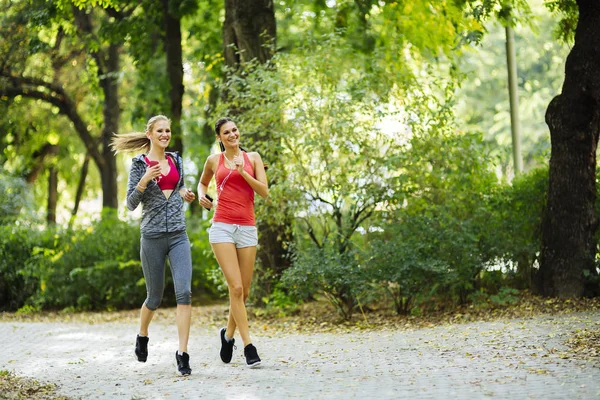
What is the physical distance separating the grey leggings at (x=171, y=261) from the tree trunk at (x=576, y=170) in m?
5.90

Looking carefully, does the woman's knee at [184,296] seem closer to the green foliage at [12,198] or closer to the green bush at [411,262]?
the green bush at [411,262]

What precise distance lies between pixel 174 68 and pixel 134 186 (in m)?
11.8

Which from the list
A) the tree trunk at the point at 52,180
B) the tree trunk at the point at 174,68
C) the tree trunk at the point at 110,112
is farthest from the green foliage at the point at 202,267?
the tree trunk at the point at 52,180

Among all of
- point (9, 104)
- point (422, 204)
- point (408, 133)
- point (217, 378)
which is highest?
point (9, 104)

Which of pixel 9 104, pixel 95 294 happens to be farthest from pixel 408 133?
pixel 9 104

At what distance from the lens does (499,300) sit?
37.8 ft

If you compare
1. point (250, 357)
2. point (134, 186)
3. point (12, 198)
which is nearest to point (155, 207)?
point (134, 186)

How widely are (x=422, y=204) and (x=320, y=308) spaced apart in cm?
256

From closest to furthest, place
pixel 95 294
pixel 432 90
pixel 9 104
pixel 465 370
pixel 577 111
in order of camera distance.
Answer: pixel 465 370, pixel 577 111, pixel 432 90, pixel 95 294, pixel 9 104

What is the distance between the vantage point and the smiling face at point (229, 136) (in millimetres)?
7684

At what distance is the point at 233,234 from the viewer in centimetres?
748

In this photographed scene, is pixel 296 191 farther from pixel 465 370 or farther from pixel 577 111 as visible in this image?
pixel 465 370

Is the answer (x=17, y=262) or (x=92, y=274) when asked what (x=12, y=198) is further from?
(x=92, y=274)

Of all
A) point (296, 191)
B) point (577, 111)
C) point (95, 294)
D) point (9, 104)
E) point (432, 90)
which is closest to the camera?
point (577, 111)
